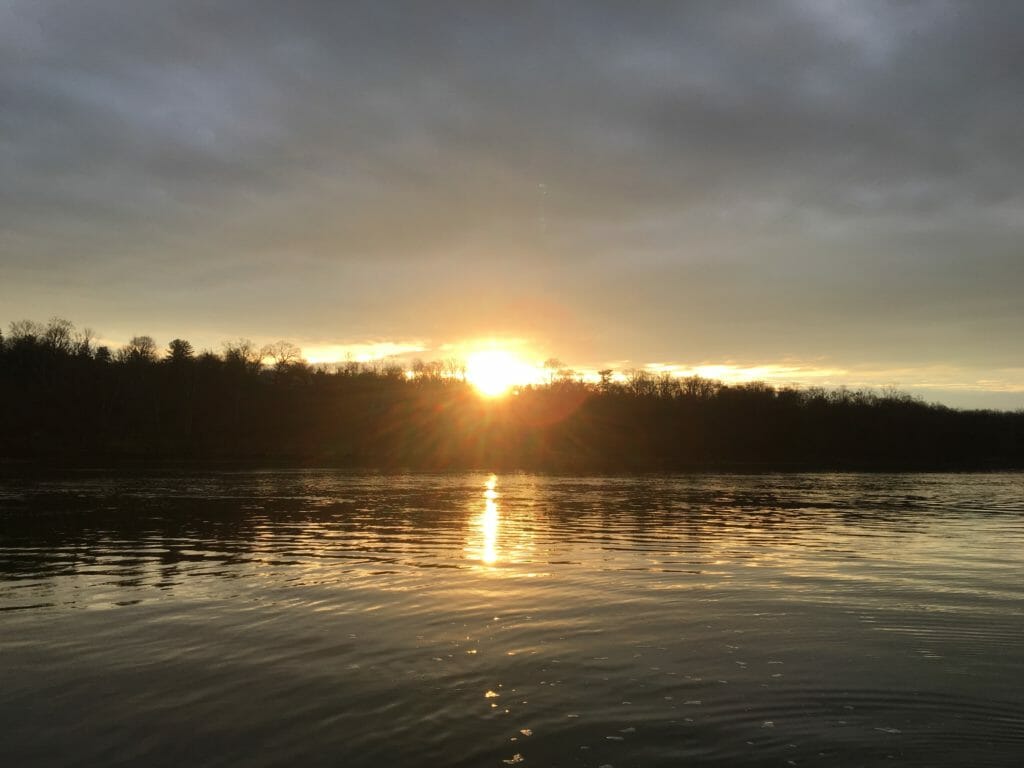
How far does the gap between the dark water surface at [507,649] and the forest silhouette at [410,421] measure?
9242cm

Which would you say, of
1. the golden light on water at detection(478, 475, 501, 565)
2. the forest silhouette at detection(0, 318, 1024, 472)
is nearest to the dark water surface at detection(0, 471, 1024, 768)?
the golden light on water at detection(478, 475, 501, 565)

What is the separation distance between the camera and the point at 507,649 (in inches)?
568

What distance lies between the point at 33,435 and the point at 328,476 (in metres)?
74.7

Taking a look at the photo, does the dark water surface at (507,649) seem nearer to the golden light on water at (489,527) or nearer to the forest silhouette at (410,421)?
the golden light on water at (489,527)

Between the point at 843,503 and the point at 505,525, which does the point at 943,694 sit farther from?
the point at 843,503

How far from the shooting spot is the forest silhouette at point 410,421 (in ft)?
439

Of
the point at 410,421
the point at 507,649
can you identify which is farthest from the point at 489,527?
the point at 410,421

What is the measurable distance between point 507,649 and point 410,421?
492ft

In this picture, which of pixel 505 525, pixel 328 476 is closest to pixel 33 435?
pixel 328 476

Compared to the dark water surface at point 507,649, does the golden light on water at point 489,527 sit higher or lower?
lower

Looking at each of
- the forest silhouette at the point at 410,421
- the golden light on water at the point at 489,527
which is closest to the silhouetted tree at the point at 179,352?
the forest silhouette at the point at 410,421

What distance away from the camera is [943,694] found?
12.0m

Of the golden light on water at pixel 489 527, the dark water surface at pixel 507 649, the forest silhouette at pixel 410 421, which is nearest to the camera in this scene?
the dark water surface at pixel 507 649

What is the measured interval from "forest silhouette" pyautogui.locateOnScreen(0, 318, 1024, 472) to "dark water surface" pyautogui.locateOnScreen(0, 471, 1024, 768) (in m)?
92.4
